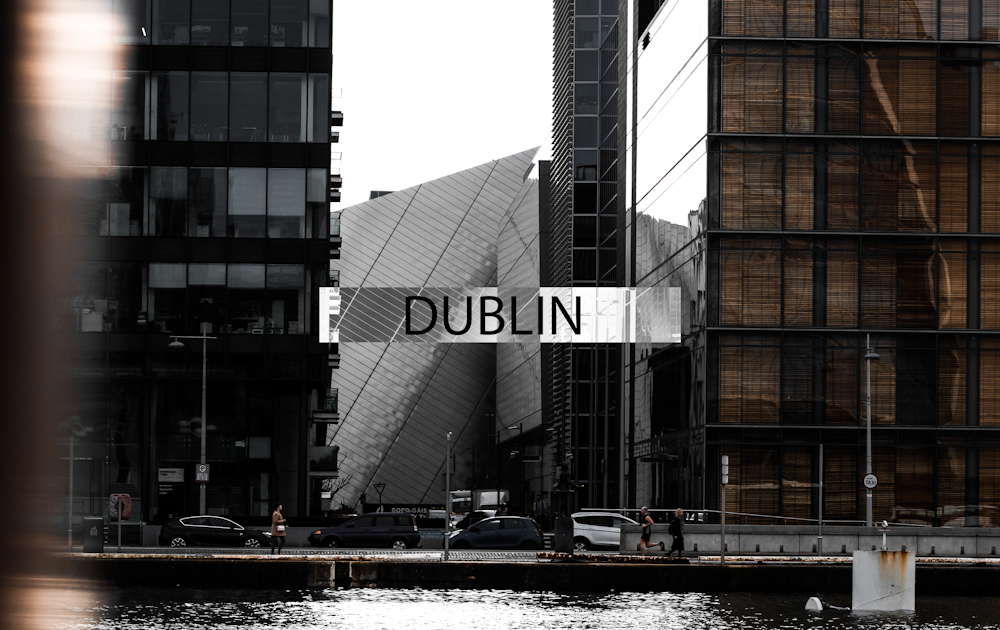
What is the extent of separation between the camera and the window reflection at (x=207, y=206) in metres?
54.6

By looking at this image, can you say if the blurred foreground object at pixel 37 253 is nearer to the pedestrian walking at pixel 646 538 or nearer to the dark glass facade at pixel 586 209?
the pedestrian walking at pixel 646 538

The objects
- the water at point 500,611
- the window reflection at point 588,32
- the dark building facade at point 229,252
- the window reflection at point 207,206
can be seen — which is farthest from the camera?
the window reflection at point 588,32

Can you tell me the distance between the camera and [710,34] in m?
44.4

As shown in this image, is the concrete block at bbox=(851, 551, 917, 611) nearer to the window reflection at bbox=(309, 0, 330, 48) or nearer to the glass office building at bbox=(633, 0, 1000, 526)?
the glass office building at bbox=(633, 0, 1000, 526)

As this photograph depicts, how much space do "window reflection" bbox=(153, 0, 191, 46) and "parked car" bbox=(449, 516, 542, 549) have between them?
24.7 meters

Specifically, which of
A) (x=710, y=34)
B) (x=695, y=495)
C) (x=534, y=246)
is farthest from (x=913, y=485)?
(x=534, y=246)

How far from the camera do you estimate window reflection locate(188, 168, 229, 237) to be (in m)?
54.6

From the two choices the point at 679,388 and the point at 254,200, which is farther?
the point at 254,200

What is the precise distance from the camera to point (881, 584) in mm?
25359

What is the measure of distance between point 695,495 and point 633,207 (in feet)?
59.1

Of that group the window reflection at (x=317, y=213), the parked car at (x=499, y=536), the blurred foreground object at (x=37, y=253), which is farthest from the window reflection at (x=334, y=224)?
the blurred foreground object at (x=37, y=253)

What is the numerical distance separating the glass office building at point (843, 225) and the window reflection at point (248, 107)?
20.2 meters

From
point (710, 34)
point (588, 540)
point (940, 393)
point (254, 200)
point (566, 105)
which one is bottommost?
point (588, 540)

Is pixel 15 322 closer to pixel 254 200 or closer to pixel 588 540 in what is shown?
pixel 588 540
